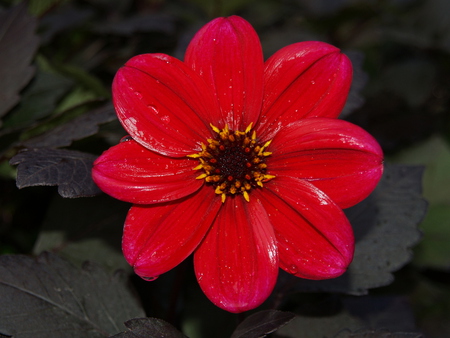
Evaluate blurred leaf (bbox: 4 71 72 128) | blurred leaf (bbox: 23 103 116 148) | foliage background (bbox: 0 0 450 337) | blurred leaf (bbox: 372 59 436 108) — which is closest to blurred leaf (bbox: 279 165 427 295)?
foliage background (bbox: 0 0 450 337)

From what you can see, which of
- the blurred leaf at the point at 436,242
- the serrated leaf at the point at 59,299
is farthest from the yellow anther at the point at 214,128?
the blurred leaf at the point at 436,242

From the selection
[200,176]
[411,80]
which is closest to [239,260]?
[200,176]

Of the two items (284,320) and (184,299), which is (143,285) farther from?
(284,320)

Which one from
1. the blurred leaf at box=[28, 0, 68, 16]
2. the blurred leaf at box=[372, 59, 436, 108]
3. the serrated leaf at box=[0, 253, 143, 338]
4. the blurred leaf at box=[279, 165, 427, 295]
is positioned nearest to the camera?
the serrated leaf at box=[0, 253, 143, 338]

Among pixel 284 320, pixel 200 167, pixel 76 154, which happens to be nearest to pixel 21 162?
pixel 76 154

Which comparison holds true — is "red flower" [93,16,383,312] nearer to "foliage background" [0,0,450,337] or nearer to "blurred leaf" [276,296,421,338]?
"foliage background" [0,0,450,337]

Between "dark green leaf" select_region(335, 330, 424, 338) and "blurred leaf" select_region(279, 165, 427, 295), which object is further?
"blurred leaf" select_region(279, 165, 427, 295)

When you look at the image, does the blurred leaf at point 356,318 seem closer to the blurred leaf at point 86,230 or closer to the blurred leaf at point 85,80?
the blurred leaf at point 86,230
